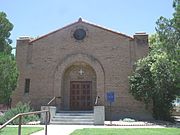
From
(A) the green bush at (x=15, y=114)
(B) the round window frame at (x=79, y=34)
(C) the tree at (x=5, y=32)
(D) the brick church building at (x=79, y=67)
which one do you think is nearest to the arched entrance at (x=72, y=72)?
(D) the brick church building at (x=79, y=67)

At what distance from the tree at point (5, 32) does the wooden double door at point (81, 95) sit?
8.13 metres

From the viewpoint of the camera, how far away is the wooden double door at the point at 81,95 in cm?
2362

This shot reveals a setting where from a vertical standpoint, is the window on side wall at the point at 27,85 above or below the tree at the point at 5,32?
below

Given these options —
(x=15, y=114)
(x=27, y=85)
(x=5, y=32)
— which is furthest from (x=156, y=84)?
(x=5, y=32)

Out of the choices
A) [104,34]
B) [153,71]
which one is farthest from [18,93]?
[153,71]

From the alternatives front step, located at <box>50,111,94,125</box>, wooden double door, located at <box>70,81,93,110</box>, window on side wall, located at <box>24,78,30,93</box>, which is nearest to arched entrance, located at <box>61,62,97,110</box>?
wooden double door, located at <box>70,81,93,110</box>

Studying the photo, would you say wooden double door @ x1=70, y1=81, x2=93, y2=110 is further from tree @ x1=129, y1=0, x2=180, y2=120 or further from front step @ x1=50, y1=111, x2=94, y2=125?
tree @ x1=129, y1=0, x2=180, y2=120

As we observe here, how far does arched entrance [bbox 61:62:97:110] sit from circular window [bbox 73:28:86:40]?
2.40m

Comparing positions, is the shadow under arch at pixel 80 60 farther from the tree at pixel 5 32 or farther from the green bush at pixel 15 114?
the tree at pixel 5 32

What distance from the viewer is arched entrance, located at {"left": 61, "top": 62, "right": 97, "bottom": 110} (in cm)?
2369

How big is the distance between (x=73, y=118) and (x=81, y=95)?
4.25m

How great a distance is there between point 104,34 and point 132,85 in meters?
5.48

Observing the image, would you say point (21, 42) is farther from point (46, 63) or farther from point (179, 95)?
point (179, 95)

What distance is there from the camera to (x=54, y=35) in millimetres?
24656
